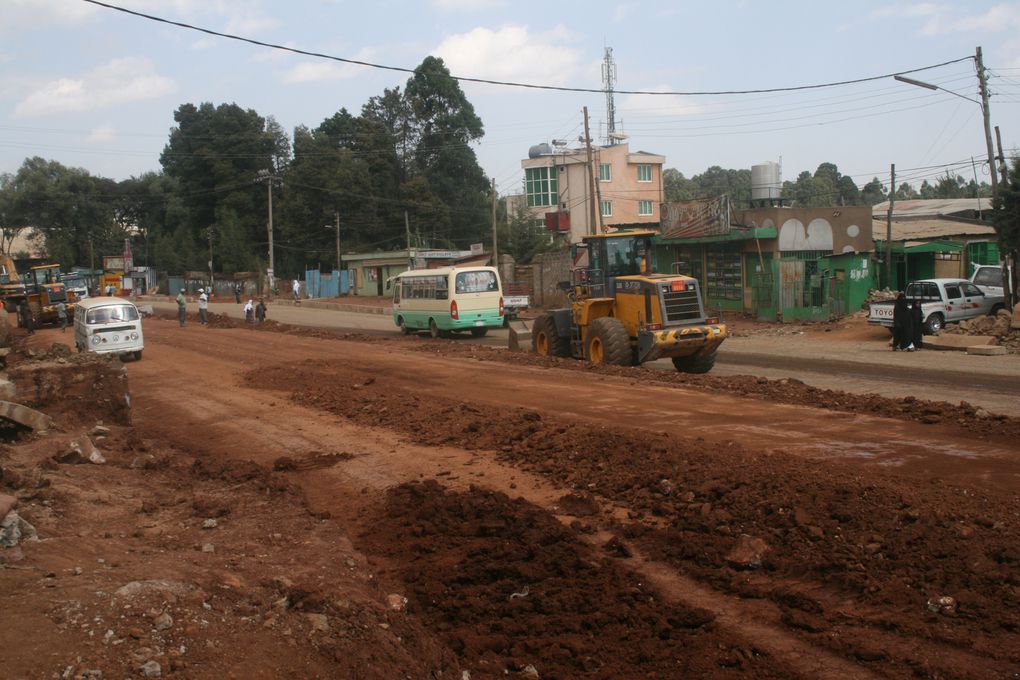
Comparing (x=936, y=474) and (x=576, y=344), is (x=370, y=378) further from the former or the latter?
(x=936, y=474)

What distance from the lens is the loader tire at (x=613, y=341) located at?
17.9 m

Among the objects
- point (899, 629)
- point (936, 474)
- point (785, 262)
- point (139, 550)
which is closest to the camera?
point (899, 629)

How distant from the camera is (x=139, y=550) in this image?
267 inches

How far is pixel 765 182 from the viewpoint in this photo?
38.1 m

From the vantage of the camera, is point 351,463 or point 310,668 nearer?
point 310,668

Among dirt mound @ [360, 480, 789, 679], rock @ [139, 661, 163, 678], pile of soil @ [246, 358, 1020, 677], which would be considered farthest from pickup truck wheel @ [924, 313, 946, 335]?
rock @ [139, 661, 163, 678]

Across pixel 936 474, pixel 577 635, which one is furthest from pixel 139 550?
pixel 936 474

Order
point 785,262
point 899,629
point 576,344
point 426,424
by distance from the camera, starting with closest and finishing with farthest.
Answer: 1. point 899,629
2. point 426,424
3. point 576,344
4. point 785,262

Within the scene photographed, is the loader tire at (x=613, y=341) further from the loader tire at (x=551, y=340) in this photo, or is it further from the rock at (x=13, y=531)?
the rock at (x=13, y=531)

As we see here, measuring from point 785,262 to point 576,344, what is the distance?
47.5 feet

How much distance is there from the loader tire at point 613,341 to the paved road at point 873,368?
7.33 feet

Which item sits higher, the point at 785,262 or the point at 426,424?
the point at 785,262

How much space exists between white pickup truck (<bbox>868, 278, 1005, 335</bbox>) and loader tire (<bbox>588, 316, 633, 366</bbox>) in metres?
10.1

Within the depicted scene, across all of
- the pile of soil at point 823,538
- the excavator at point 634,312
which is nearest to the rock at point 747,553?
the pile of soil at point 823,538
